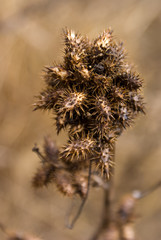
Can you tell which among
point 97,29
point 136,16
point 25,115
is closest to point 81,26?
point 97,29

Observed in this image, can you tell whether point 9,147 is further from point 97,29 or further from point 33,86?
point 97,29

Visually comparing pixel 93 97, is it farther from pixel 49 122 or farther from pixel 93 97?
pixel 49 122

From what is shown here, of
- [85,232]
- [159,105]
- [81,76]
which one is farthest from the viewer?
[85,232]

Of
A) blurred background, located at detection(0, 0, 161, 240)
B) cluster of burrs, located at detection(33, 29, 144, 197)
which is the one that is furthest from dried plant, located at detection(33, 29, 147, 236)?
blurred background, located at detection(0, 0, 161, 240)

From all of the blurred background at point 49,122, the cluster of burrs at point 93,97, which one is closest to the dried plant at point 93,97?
the cluster of burrs at point 93,97

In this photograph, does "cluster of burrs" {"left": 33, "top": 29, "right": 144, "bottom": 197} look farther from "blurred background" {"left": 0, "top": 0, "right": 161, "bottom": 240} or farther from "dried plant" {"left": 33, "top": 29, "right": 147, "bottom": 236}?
"blurred background" {"left": 0, "top": 0, "right": 161, "bottom": 240}
